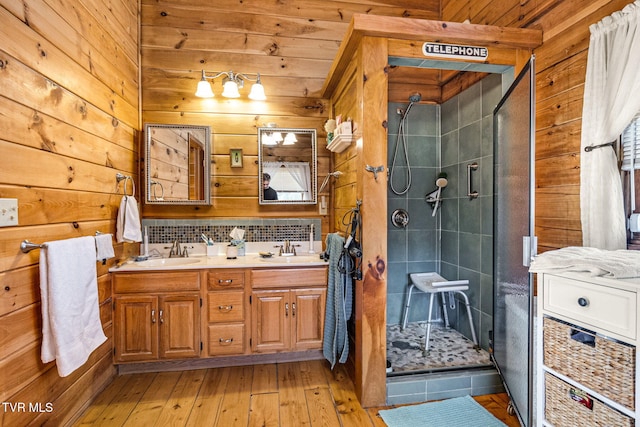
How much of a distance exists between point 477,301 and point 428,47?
1.99m

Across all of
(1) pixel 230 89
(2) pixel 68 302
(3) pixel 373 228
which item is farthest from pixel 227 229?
(3) pixel 373 228

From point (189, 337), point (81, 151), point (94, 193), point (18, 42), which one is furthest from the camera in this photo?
point (189, 337)

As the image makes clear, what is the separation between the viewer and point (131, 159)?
268cm

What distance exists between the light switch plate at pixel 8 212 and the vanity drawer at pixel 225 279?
1.20 meters

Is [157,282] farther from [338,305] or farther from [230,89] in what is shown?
[230,89]

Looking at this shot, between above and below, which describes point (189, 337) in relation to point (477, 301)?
below

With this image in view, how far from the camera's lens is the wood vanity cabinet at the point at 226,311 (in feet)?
7.87

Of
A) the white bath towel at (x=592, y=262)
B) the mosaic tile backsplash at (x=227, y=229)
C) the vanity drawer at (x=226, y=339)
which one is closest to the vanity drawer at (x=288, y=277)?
the vanity drawer at (x=226, y=339)

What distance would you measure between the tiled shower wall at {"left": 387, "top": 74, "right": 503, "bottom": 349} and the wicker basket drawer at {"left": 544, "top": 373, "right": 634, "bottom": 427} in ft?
3.84

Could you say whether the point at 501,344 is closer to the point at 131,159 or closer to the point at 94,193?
the point at 94,193

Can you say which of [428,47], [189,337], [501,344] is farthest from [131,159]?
[501,344]

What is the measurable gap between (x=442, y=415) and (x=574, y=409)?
842 millimetres

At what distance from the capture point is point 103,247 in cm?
198

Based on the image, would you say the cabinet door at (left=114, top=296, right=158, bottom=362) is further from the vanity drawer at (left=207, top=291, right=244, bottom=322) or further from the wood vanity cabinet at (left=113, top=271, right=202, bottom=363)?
the vanity drawer at (left=207, top=291, right=244, bottom=322)
